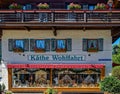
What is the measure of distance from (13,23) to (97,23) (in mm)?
5108

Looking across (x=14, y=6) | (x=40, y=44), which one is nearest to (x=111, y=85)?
(x=40, y=44)

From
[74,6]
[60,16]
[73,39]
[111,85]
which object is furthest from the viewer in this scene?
[73,39]

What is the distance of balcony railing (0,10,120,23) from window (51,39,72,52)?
164cm

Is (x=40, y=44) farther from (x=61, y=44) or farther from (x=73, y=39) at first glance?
(x=73, y=39)

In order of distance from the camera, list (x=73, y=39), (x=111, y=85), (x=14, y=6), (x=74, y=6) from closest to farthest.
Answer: (x=111, y=85) < (x=74, y=6) < (x=14, y=6) < (x=73, y=39)

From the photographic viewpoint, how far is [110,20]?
89.2ft

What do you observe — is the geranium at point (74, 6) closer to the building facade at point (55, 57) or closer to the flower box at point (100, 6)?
the flower box at point (100, 6)

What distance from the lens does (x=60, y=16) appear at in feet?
89.7

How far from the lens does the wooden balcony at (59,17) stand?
26.9 metres

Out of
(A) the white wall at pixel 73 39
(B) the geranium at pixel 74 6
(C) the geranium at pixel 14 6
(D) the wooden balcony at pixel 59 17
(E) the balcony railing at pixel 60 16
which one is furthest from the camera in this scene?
(A) the white wall at pixel 73 39

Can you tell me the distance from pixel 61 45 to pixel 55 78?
215cm

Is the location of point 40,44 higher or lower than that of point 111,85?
higher

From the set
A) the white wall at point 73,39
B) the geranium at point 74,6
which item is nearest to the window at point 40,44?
the white wall at point 73,39

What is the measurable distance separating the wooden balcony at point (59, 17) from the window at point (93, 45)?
1624mm
